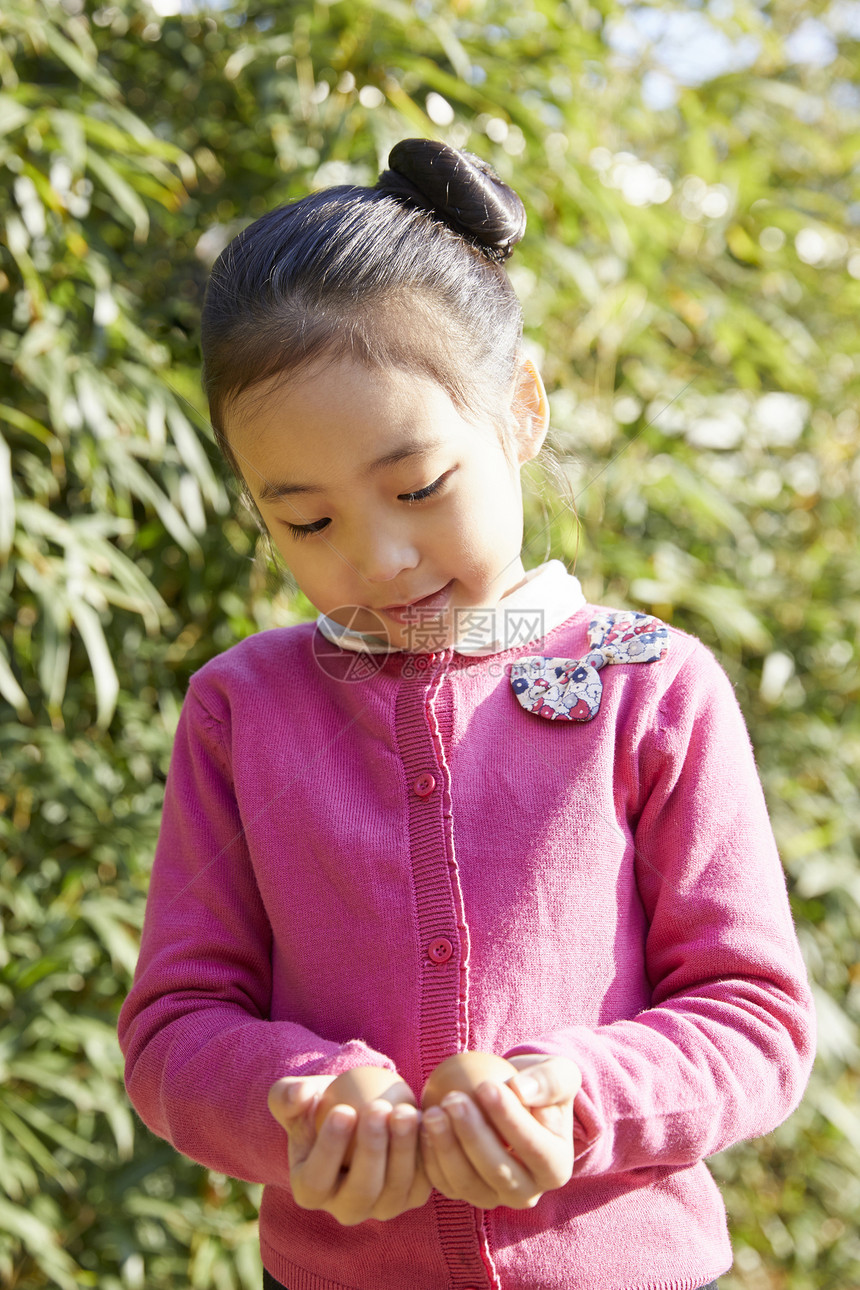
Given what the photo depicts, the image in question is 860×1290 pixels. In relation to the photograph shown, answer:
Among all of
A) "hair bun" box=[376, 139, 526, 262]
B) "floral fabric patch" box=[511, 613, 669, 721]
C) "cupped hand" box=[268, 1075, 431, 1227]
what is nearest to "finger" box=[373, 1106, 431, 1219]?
"cupped hand" box=[268, 1075, 431, 1227]

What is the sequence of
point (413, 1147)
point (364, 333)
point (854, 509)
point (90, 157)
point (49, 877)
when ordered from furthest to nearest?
point (854, 509)
point (49, 877)
point (90, 157)
point (364, 333)
point (413, 1147)

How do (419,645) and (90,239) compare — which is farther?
(90,239)

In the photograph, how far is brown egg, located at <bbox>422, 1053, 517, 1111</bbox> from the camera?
1.83 feet

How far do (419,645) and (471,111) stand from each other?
1252mm

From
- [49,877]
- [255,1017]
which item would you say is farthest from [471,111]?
[255,1017]

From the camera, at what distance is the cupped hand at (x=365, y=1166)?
555mm

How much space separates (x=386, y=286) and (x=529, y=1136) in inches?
21.1

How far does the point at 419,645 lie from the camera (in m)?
0.83

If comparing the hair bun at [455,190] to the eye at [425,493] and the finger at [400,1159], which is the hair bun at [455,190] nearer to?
the eye at [425,493]

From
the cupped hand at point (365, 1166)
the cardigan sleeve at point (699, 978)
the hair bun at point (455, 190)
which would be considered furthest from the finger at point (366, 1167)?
the hair bun at point (455, 190)

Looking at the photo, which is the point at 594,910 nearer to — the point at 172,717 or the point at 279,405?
the point at 279,405

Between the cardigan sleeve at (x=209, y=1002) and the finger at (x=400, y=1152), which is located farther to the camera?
the cardigan sleeve at (x=209, y=1002)

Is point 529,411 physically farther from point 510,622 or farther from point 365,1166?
point 365,1166

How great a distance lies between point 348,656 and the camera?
0.86 m
